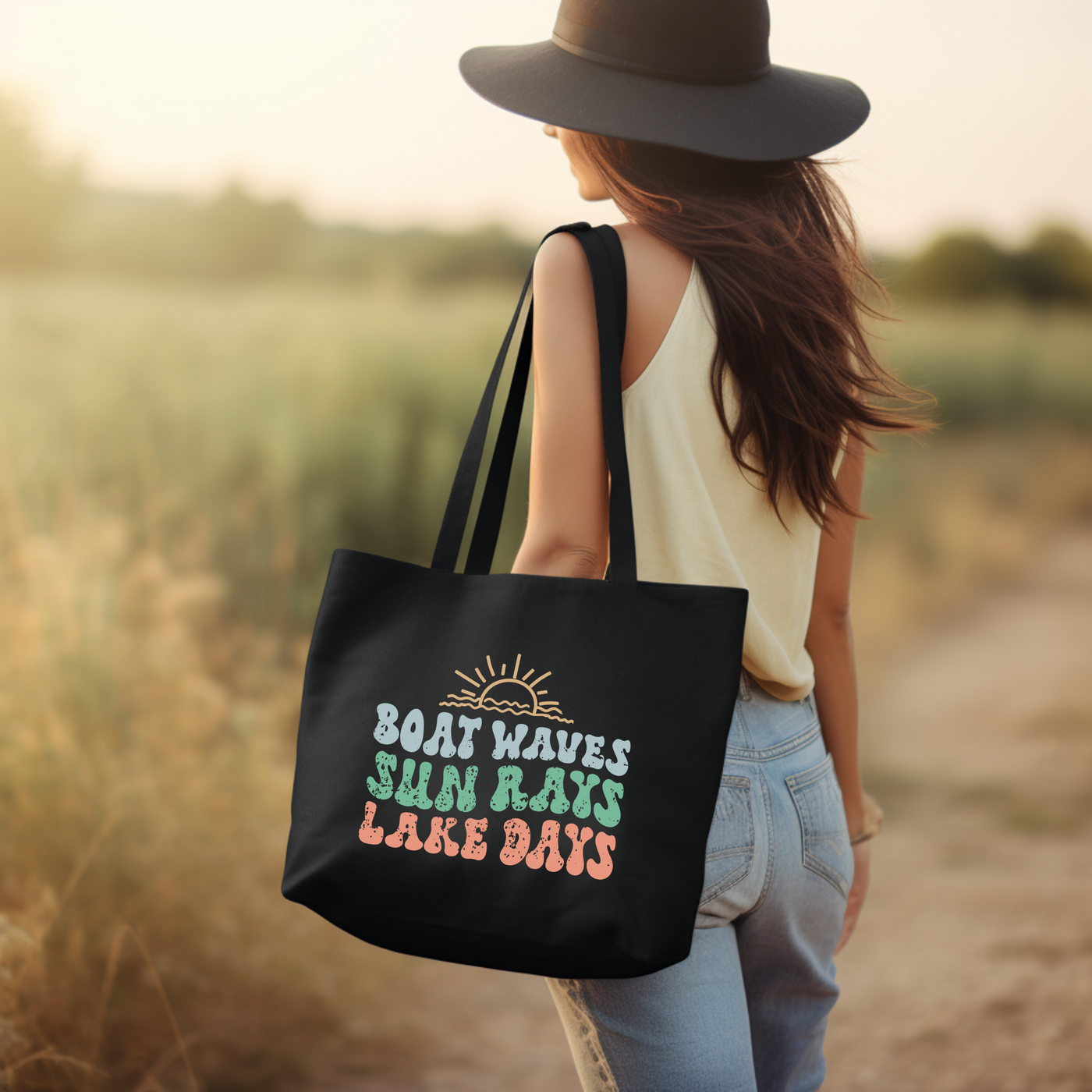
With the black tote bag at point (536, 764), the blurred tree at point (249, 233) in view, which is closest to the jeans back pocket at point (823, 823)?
the black tote bag at point (536, 764)

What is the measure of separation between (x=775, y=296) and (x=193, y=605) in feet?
9.28

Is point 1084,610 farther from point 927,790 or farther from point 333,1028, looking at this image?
point 333,1028

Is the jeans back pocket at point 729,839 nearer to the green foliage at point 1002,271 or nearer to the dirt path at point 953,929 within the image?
the dirt path at point 953,929

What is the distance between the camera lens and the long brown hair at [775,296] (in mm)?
971

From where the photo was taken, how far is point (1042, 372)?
30.5 feet

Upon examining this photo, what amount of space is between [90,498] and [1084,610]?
5721mm

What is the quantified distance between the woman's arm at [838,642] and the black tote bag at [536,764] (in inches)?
15.2

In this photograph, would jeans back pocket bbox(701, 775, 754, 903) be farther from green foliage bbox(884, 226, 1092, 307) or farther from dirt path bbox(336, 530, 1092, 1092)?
green foliage bbox(884, 226, 1092, 307)

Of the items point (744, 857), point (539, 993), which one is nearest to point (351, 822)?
point (744, 857)

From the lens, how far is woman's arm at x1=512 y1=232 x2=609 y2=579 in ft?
3.07

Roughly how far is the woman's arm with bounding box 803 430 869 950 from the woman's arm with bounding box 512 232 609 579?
390mm

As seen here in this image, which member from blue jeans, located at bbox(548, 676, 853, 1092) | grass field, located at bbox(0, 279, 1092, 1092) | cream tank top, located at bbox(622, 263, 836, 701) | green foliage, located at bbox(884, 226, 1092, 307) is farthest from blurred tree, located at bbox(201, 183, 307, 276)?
blue jeans, located at bbox(548, 676, 853, 1092)

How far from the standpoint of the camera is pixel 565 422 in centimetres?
93

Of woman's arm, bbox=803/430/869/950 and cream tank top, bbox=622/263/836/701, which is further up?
cream tank top, bbox=622/263/836/701
